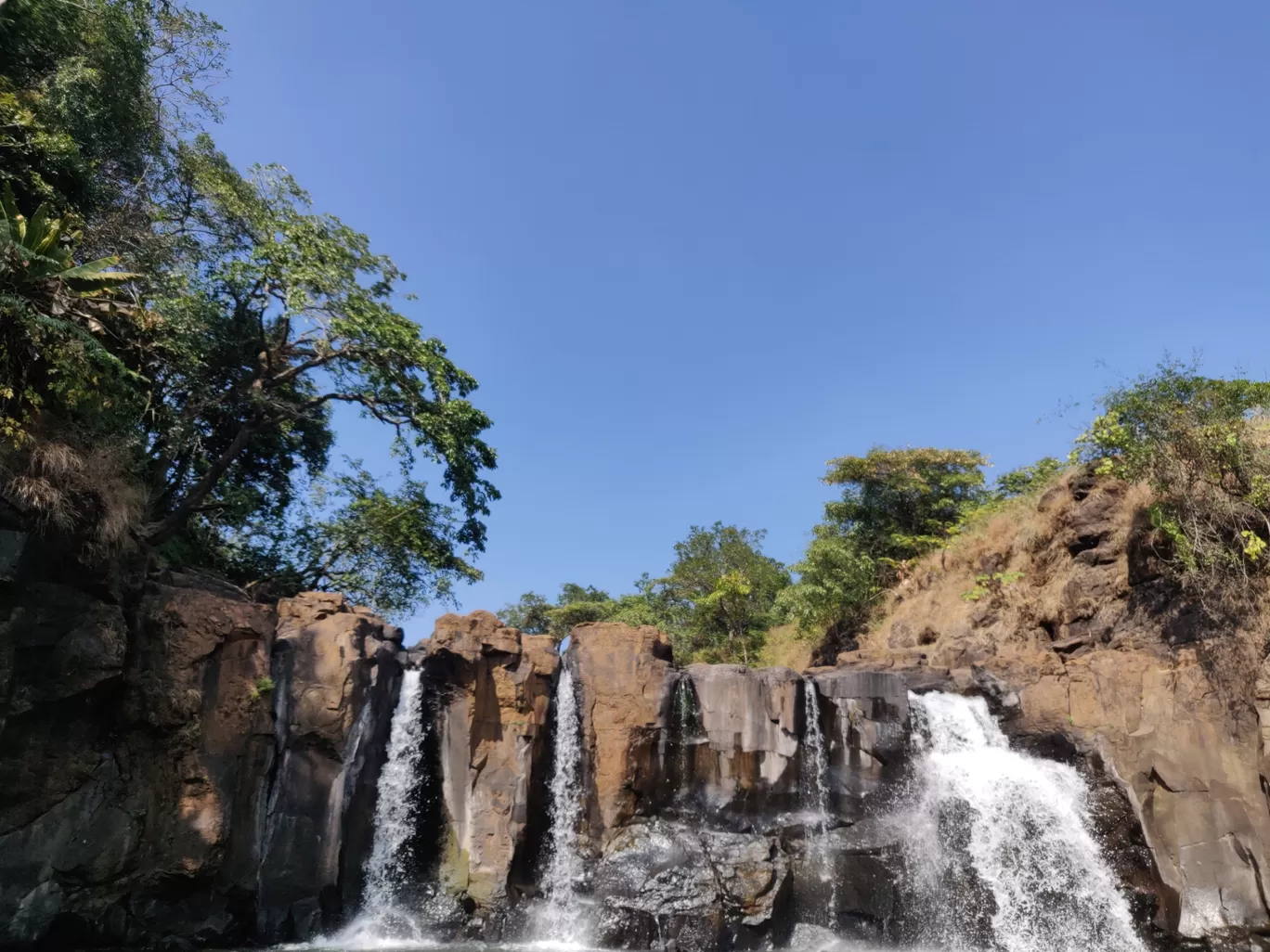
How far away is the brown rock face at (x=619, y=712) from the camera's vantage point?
14016 mm

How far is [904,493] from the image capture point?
1041 inches

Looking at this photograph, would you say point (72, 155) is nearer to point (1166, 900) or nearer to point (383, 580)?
point (383, 580)

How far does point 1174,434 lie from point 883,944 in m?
11.0

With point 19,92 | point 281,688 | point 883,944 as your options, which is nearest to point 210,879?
point 281,688

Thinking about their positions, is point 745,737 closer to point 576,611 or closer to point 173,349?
point 173,349

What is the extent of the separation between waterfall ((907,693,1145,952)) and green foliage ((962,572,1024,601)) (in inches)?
210

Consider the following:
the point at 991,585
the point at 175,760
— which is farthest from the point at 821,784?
the point at 175,760

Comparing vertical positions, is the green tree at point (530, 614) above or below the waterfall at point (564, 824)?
above

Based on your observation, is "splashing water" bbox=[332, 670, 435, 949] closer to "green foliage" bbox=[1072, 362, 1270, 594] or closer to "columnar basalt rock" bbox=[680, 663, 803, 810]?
"columnar basalt rock" bbox=[680, 663, 803, 810]

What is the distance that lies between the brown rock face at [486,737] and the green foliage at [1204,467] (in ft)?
40.8

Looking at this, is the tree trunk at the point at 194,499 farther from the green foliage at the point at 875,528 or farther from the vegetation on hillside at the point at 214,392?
the green foliage at the point at 875,528

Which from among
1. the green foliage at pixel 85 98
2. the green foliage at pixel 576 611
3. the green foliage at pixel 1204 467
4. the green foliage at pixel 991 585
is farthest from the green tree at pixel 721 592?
the green foliage at pixel 85 98

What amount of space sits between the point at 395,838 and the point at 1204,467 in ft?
54.6

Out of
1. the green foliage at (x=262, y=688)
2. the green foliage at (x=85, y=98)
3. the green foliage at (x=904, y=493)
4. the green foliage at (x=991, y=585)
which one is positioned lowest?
the green foliage at (x=262, y=688)
